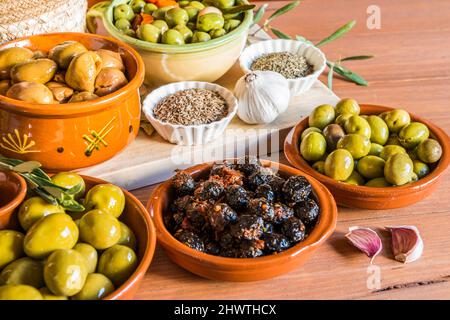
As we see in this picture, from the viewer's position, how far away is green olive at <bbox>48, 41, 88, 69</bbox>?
3.50ft

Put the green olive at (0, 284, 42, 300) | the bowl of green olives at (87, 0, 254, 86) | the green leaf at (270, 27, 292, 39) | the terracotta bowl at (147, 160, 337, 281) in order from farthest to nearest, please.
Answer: the green leaf at (270, 27, 292, 39)
the bowl of green olives at (87, 0, 254, 86)
the terracotta bowl at (147, 160, 337, 281)
the green olive at (0, 284, 42, 300)

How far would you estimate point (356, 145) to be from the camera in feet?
3.36

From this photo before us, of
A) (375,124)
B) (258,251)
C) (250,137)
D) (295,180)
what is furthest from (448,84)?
(258,251)

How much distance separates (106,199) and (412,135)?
568 millimetres

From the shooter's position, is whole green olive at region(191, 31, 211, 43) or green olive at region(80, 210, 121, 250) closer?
green olive at region(80, 210, 121, 250)

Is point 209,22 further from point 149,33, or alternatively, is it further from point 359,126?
point 359,126

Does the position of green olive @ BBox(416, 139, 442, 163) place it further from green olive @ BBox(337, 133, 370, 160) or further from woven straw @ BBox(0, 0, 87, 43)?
woven straw @ BBox(0, 0, 87, 43)

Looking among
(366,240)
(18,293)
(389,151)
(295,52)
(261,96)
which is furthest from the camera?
(295,52)

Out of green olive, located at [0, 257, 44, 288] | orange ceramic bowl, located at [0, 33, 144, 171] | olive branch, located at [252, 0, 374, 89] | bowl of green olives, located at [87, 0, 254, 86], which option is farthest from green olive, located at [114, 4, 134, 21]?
green olive, located at [0, 257, 44, 288]

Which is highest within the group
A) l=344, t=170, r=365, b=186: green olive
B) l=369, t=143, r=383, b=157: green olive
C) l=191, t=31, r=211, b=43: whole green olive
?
l=191, t=31, r=211, b=43: whole green olive

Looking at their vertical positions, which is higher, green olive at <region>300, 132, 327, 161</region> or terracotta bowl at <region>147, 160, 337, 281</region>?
green olive at <region>300, 132, 327, 161</region>

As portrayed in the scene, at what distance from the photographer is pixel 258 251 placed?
84 cm

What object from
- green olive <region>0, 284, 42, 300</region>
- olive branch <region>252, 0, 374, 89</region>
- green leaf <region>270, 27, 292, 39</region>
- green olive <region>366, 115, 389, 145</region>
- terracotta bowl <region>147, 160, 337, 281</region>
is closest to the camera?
green olive <region>0, 284, 42, 300</region>

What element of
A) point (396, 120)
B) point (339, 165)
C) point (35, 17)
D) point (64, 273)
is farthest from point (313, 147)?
point (35, 17)
